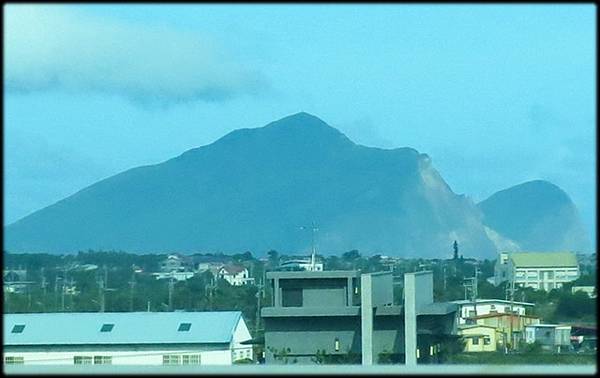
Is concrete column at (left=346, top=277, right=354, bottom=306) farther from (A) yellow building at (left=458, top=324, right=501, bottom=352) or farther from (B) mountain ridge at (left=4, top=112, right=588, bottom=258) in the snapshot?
(B) mountain ridge at (left=4, top=112, right=588, bottom=258)

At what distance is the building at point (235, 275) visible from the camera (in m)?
19.9

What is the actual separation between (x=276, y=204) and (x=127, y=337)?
19842 millimetres

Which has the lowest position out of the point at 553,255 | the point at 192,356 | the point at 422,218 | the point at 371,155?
the point at 192,356

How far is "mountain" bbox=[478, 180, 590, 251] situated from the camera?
→ 23.7 m

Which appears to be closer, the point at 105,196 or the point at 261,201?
the point at 105,196

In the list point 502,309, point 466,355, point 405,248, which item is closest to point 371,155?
point 405,248

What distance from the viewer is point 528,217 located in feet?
90.1

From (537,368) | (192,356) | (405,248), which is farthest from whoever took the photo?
(405,248)

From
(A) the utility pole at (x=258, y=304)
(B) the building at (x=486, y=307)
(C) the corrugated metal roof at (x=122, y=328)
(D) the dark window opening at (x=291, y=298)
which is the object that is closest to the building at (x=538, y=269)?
(B) the building at (x=486, y=307)

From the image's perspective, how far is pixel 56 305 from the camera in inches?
655

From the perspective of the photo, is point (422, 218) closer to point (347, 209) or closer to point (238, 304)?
point (347, 209)

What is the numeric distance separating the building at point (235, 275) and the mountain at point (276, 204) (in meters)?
2.71

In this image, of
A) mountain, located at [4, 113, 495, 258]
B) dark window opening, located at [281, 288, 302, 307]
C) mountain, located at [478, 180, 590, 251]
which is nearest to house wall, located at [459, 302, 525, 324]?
dark window opening, located at [281, 288, 302, 307]

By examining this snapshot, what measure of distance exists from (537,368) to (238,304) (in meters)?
17.1
